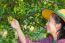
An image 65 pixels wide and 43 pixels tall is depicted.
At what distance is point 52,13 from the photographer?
4.11 m

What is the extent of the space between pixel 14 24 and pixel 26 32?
505 millimetres

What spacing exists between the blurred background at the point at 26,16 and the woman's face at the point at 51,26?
0.24 m

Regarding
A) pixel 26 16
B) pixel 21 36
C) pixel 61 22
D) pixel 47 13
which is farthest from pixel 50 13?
pixel 21 36

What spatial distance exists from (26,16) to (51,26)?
0.31 metres

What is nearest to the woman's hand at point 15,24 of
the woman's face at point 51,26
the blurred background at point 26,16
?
the blurred background at point 26,16

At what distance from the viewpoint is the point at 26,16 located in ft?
13.9

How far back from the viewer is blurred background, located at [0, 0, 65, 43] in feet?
13.0

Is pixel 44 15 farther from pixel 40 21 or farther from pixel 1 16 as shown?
pixel 1 16

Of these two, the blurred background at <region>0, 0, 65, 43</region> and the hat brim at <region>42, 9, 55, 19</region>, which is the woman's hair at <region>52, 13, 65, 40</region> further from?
the blurred background at <region>0, 0, 65, 43</region>

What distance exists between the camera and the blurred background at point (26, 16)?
13.0 ft

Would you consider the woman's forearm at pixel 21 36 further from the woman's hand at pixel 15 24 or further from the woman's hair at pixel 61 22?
the woman's hair at pixel 61 22

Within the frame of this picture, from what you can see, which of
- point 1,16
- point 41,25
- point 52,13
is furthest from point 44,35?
point 1,16

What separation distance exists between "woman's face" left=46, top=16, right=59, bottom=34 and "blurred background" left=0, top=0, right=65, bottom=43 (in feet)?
0.79

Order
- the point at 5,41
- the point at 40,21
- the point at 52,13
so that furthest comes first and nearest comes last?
the point at 40,21 < the point at 52,13 < the point at 5,41
